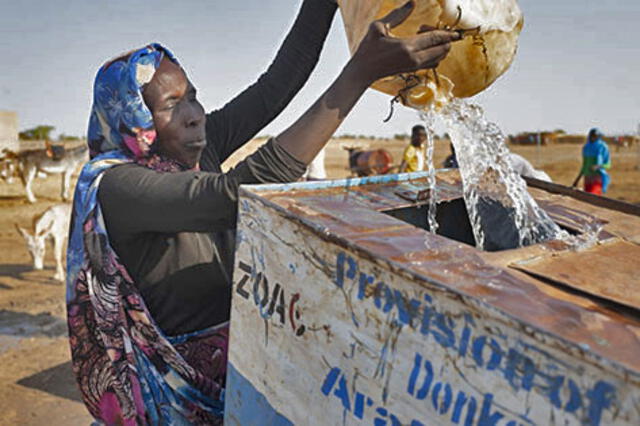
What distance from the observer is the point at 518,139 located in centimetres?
4000

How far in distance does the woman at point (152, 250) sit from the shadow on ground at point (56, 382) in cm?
249

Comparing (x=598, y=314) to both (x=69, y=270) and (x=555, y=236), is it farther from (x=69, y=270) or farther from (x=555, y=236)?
(x=69, y=270)

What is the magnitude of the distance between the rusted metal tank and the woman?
20cm

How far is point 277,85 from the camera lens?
2.05 m

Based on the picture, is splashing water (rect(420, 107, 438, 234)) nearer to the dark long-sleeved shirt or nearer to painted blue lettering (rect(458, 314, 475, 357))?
the dark long-sleeved shirt

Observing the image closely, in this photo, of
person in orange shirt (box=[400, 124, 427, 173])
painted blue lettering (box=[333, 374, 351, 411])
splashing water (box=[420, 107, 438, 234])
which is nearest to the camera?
painted blue lettering (box=[333, 374, 351, 411])

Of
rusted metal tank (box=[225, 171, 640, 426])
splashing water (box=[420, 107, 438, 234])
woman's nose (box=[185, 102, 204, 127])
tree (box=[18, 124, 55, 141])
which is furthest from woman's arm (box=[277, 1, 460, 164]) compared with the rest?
tree (box=[18, 124, 55, 141])

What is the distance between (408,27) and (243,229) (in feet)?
1.95

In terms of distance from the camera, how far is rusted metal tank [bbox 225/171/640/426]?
27.6 inches

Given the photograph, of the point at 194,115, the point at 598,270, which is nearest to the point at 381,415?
the point at 598,270

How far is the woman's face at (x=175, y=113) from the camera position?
160 cm

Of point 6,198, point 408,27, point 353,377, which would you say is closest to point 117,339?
point 353,377

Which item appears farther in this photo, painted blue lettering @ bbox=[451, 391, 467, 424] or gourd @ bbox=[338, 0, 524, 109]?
gourd @ bbox=[338, 0, 524, 109]

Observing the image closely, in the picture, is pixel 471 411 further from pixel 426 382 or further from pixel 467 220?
pixel 467 220
